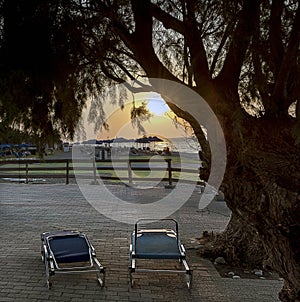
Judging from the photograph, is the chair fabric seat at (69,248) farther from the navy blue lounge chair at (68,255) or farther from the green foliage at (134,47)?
the green foliage at (134,47)

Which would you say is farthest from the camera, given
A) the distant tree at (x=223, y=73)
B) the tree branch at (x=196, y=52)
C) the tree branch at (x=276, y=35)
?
the tree branch at (x=196, y=52)

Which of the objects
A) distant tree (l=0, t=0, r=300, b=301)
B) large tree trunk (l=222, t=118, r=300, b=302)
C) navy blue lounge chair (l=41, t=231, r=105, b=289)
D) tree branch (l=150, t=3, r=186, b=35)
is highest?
tree branch (l=150, t=3, r=186, b=35)

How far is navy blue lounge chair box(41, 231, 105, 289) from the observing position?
151 inches

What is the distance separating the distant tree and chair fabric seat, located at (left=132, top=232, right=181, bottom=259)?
1.38 metres

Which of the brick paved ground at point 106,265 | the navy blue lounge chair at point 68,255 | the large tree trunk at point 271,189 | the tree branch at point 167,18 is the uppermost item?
the tree branch at point 167,18

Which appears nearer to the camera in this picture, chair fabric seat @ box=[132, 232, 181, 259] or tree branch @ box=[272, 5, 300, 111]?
tree branch @ box=[272, 5, 300, 111]

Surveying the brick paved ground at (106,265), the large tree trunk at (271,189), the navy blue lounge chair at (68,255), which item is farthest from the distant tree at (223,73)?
the navy blue lounge chair at (68,255)

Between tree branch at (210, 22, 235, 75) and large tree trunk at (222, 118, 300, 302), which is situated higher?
tree branch at (210, 22, 235, 75)

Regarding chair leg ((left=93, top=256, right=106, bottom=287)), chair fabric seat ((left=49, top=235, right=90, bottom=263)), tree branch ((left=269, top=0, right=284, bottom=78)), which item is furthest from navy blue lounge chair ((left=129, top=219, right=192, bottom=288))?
tree branch ((left=269, top=0, right=284, bottom=78))

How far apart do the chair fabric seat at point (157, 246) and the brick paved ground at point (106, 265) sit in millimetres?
298

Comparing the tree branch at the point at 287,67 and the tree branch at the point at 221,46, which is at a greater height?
the tree branch at the point at 221,46

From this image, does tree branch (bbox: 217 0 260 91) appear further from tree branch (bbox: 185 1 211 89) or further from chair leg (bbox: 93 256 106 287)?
chair leg (bbox: 93 256 106 287)

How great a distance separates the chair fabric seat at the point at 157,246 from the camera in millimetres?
3926

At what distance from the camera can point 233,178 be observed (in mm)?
2418
